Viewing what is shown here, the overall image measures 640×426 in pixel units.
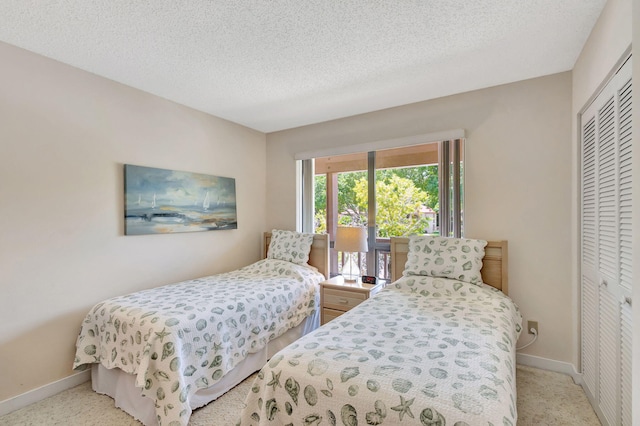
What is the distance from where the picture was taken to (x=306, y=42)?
1.90 meters

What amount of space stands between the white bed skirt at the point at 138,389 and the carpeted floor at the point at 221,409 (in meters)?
0.04

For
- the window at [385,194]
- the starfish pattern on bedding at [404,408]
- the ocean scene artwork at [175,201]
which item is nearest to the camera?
the starfish pattern on bedding at [404,408]

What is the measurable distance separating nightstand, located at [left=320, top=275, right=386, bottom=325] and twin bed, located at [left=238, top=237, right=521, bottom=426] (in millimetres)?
683

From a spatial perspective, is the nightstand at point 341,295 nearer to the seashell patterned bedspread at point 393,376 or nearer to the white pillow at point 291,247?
the white pillow at point 291,247

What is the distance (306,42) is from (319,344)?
179cm

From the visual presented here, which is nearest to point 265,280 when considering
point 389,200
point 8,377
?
point 389,200

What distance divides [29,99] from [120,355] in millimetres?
1825

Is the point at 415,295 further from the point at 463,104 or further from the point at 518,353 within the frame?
the point at 463,104

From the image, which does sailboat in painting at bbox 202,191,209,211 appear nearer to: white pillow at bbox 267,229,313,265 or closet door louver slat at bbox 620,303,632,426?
white pillow at bbox 267,229,313,265

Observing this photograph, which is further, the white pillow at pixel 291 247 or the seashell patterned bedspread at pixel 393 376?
the white pillow at pixel 291 247

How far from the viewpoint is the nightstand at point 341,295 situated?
2686mm

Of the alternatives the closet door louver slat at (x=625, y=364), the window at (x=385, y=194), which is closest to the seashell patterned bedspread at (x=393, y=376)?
the closet door louver slat at (x=625, y=364)

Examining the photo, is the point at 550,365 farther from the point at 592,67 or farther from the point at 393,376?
the point at 592,67

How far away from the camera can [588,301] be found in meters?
2.01
